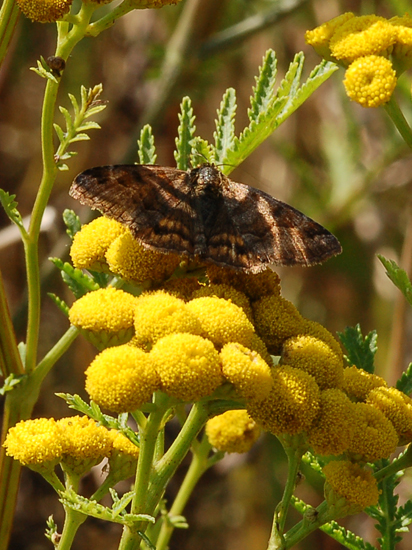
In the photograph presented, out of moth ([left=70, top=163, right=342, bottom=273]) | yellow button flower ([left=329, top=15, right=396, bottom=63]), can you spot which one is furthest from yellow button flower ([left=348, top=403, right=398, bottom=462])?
yellow button flower ([left=329, top=15, right=396, bottom=63])

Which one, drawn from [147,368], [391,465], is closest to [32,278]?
[147,368]

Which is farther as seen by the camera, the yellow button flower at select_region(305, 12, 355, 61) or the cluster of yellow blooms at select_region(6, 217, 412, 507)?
the yellow button flower at select_region(305, 12, 355, 61)

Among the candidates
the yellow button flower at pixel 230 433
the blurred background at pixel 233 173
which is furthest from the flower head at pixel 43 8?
the blurred background at pixel 233 173

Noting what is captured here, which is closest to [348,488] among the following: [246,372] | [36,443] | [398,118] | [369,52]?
[246,372]

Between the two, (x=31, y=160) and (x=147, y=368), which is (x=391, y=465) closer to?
(x=147, y=368)

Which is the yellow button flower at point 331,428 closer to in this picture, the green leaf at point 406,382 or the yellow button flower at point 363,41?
the green leaf at point 406,382

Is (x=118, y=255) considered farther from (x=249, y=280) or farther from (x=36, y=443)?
(x=36, y=443)

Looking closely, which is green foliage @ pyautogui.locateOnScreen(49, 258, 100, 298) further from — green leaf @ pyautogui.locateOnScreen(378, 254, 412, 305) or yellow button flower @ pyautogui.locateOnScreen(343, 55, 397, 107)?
yellow button flower @ pyautogui.locateOnScreen(343, 55, 397, 107)

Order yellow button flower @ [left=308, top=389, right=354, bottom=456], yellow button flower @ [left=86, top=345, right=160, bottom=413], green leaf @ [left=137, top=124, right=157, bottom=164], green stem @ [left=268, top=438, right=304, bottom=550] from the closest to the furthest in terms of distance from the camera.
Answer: yellow button flower @ [left=86, top=345, right=160, bottom=413], yellow button flower @ [left=308, top=389, right=354, bottom=456], green stem @ [left=268, top=438, right=304, bottom=550], green leaf @ [left=137, top=124, right=157, bottom=164]
